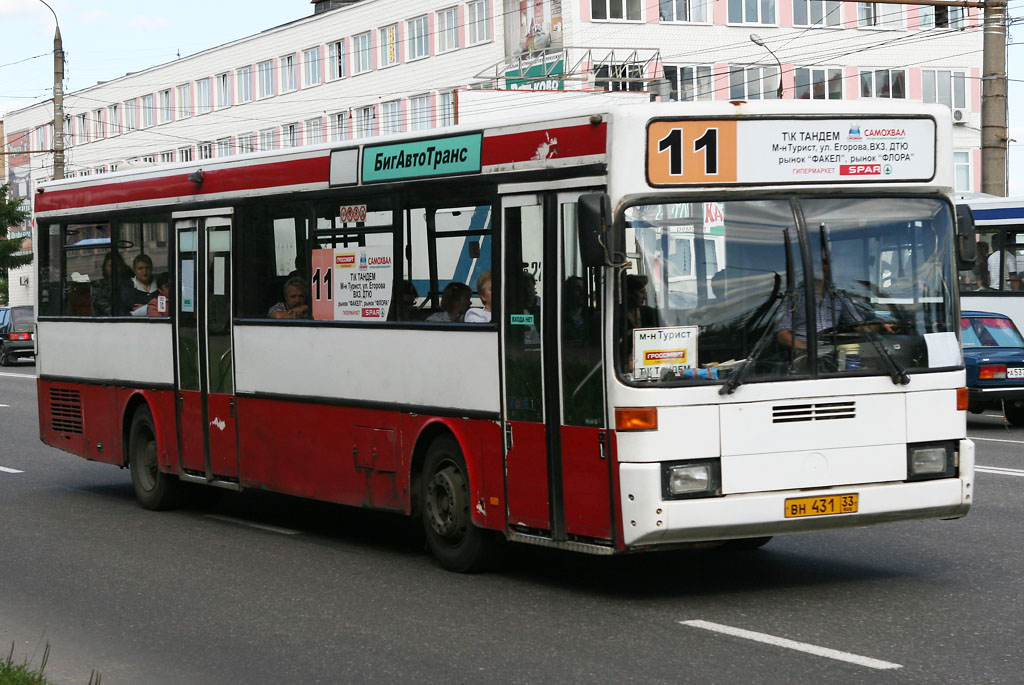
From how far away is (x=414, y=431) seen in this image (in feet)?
35.3

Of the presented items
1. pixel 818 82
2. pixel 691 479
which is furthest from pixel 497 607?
pixel 818 82

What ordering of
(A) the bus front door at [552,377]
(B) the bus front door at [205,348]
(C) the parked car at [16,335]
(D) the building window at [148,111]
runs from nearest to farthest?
(A) the bus front door at [552,377] → (B) the bus front door at [205,348] → (C) the parked car at [16,335] → (D) the building window at [148,111]

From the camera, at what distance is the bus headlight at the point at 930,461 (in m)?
9.23

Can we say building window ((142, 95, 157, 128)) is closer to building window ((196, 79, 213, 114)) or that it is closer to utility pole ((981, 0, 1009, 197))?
building window ((196, 79, 213, 114))

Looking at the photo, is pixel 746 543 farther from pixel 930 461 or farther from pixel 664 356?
pixel 664 356

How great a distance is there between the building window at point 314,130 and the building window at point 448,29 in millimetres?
10601

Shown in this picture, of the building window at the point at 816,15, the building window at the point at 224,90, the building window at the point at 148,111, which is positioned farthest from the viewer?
the building window at the point at 148,111

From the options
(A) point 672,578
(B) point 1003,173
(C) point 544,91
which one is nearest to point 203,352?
(A) point 672,578

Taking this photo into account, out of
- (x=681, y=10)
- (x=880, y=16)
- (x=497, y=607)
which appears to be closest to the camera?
(x=497, y=607)

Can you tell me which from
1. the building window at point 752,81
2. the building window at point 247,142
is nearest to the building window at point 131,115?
the building window at point 247,142

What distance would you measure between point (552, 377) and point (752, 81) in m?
54.3

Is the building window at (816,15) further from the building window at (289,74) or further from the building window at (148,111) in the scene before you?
the building window at (148,111)

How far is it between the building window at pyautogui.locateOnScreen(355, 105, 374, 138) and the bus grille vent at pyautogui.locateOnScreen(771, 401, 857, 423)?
6494 centimetres

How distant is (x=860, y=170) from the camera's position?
9.26m
